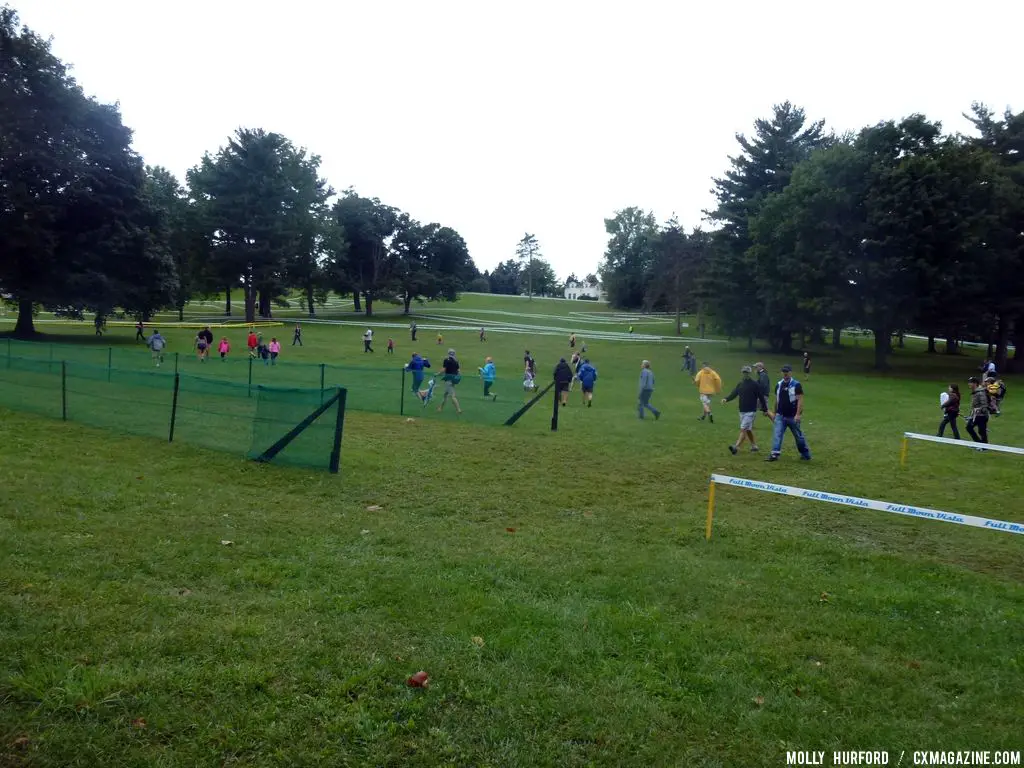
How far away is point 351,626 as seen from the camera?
17.3ft

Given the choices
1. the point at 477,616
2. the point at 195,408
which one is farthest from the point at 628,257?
the point at 477,616

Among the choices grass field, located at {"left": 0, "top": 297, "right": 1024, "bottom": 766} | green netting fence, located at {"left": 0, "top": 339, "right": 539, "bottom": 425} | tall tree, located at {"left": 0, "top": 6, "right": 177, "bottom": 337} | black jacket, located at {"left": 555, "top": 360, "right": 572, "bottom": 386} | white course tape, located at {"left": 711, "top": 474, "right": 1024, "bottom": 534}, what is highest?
tall tree, located at {"left": 0, "top": 6, "right": 177, "bottom": 337}

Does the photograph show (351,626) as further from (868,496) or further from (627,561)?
(868,496)

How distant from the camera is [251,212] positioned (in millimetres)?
63344

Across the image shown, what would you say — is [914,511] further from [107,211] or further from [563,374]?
[107,211]

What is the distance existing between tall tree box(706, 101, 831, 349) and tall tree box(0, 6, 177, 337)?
38.6 meters

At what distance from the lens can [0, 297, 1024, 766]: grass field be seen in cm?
406

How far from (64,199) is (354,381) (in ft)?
101

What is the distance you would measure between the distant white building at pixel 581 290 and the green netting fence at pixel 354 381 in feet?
Result: 503

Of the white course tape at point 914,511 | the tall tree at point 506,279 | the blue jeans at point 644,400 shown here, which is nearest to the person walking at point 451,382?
the blue jeans at point 644,400

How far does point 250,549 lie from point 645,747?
4463 mm

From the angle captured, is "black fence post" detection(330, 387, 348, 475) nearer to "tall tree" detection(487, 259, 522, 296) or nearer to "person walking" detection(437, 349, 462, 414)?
"person walking" detection(437, 349, 462, 414)

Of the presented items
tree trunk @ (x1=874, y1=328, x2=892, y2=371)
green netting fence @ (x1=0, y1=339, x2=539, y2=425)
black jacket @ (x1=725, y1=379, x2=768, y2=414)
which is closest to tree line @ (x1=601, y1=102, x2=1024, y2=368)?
tree trunk @ (x1=874, y1=328, x2=892, y2=371)

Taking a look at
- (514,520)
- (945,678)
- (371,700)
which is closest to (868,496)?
(514,520)
